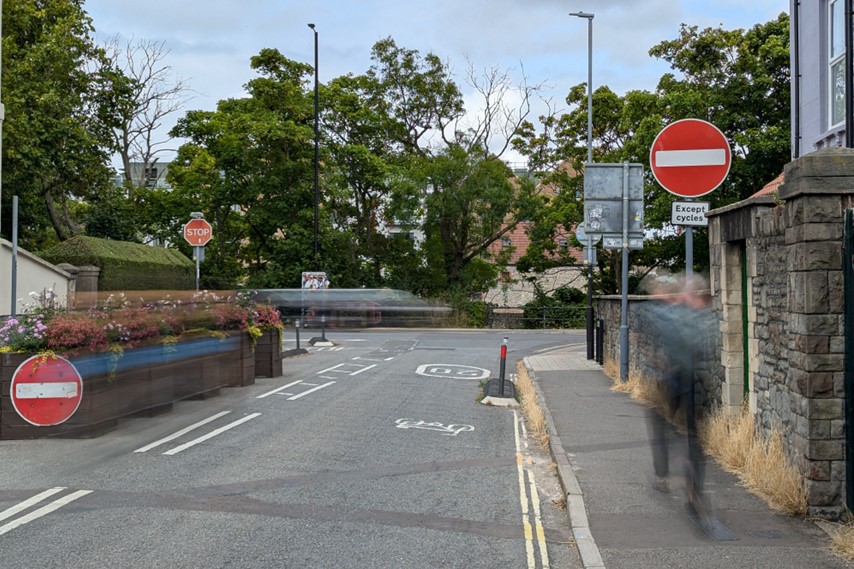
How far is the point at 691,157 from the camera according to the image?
852 centimetres

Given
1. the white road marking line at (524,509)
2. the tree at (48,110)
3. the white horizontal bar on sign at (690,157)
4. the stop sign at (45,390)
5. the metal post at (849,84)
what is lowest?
the white road marking line at (524,509)

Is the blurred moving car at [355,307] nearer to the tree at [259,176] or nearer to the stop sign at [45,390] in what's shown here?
the tree at [259,176]

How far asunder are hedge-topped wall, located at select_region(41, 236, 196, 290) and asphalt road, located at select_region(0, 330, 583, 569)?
15910mm

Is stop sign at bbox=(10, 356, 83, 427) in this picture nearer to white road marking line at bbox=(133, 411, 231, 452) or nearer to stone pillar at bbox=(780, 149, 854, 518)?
white road marking line at bbox=(133, 411, 231, 452)

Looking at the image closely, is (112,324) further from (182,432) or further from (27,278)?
(27,278)

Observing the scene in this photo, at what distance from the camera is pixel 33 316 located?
Answer: 10.1 metres

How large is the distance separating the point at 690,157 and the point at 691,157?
0.01m

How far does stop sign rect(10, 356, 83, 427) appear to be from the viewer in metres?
9.72

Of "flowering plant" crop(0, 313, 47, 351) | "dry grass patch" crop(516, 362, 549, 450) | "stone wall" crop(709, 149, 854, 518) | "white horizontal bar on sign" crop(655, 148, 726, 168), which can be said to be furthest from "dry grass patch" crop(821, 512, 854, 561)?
"flowering plant" crop(0, 313, 47, 351)

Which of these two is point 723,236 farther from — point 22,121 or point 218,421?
point 22,121

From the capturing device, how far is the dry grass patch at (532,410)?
10820 millimetres

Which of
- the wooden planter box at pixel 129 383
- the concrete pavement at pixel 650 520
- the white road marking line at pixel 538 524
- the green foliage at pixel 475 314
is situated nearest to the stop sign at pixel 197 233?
the wooden planter box at pixel 129 383

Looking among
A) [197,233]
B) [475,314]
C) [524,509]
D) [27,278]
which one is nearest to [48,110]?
[27,278]

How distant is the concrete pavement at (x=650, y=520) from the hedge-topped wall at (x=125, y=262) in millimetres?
20742
